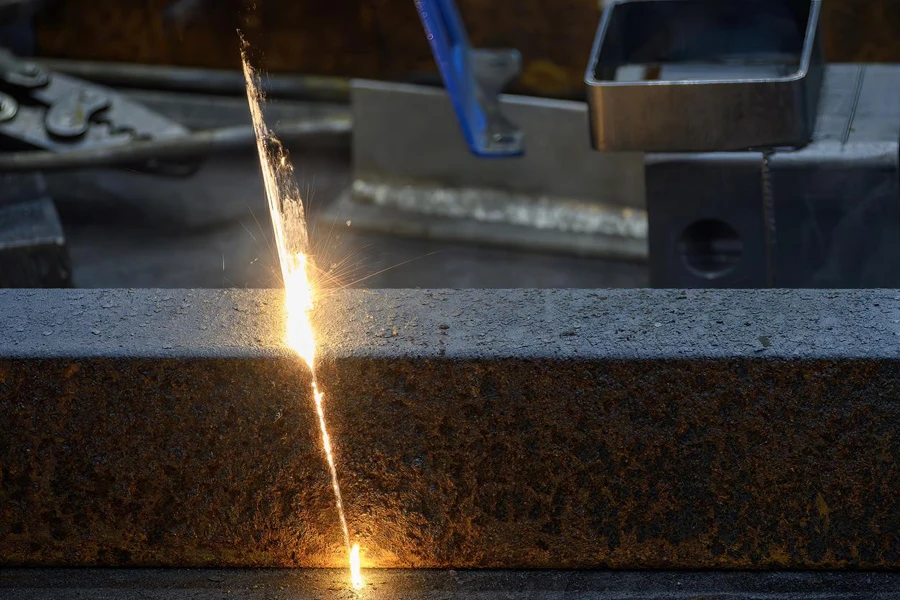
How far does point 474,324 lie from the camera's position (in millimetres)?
1567

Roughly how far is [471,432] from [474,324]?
0.16m

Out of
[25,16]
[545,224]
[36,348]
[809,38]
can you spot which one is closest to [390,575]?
[36,348]

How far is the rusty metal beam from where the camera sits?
1.48 metres

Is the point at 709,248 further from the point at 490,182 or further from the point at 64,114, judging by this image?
the point at 64,114

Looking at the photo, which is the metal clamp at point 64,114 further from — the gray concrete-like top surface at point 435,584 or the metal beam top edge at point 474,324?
the gray concrete-like top surface at point 435,584

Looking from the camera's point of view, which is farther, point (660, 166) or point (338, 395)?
point (660, 166)

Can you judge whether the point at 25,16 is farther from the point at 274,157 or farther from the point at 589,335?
the point at 589,335

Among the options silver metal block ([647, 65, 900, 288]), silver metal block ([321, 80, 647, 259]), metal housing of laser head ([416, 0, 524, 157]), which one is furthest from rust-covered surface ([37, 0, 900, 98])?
silver metal block ([647, 65, 900, 288])

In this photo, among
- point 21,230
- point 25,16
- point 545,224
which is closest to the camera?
point 21,230

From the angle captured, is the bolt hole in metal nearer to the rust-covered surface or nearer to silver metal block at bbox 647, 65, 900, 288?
silver metal block at bbox 647, 65, 900, 288

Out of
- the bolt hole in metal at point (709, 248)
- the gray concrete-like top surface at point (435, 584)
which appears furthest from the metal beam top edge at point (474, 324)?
the bolt hole in metal at point (709, 248)

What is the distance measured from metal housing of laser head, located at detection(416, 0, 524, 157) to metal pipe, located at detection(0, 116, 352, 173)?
79 centimetres

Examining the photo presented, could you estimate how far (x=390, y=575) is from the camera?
1642mm

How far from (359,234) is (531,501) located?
2.43 meters
